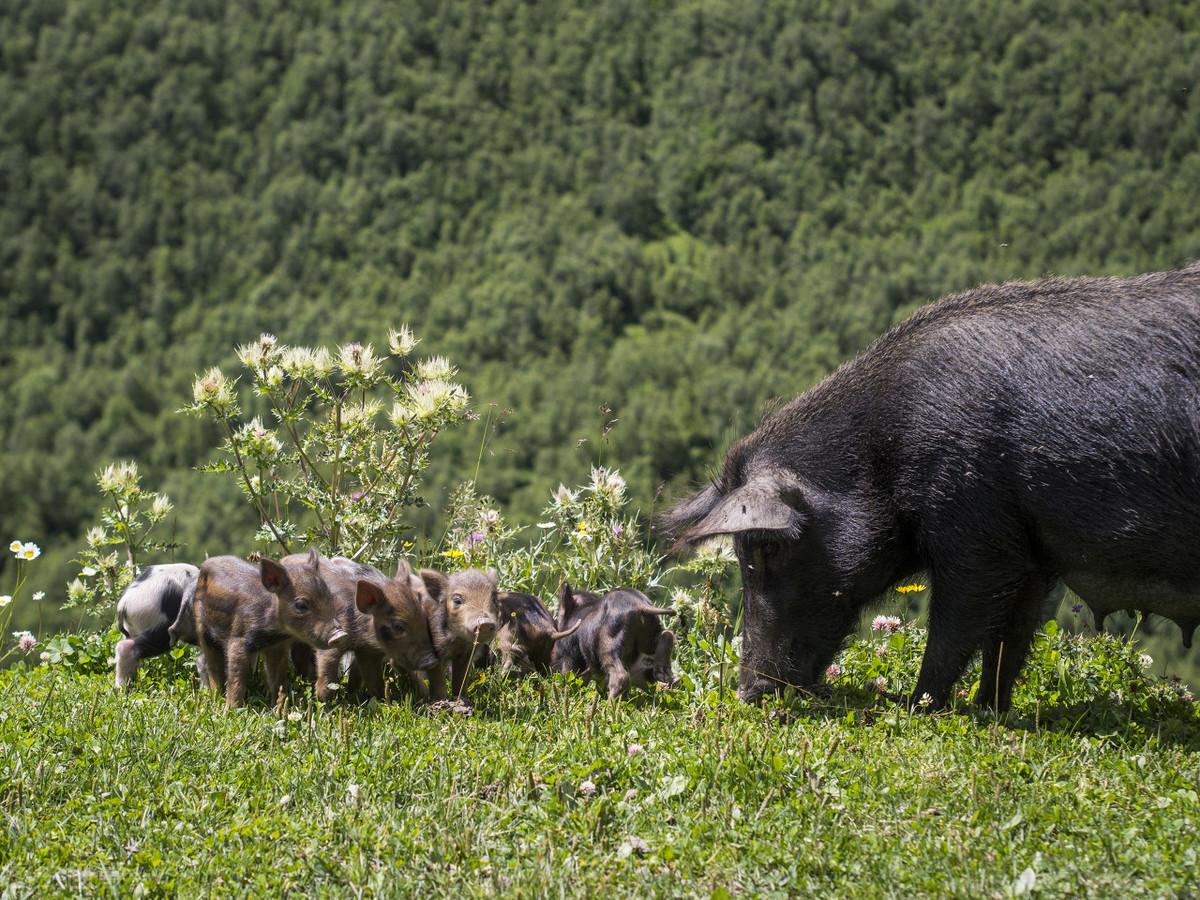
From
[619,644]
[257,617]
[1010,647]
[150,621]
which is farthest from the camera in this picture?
[619,644]

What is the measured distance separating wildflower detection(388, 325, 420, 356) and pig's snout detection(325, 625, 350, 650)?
209 cm

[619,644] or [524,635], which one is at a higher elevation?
[619,644]

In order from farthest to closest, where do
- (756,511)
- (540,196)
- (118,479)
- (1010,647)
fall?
1. (540,196)
2. (118,479)
3. (1010,647)
4. (756,511)

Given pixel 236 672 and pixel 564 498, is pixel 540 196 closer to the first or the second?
pixel 564 498

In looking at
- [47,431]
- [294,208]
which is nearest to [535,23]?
[294,208]

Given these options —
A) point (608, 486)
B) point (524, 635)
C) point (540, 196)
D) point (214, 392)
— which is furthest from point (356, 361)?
point (540, 196)

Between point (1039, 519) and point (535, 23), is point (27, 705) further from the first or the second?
point (535, 23)

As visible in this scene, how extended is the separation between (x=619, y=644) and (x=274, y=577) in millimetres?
1696

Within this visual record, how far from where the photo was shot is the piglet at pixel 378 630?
6.47 m

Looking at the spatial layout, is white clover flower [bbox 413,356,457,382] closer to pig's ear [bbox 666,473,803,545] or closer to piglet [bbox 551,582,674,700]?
piglet [bbox 551,582,674,700]

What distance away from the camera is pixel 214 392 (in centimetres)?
750

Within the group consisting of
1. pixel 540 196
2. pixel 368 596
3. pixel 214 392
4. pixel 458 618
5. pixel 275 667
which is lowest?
pixel 540 196

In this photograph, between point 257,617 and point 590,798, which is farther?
point 257,617

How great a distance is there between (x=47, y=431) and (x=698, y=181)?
48144 millimetres
